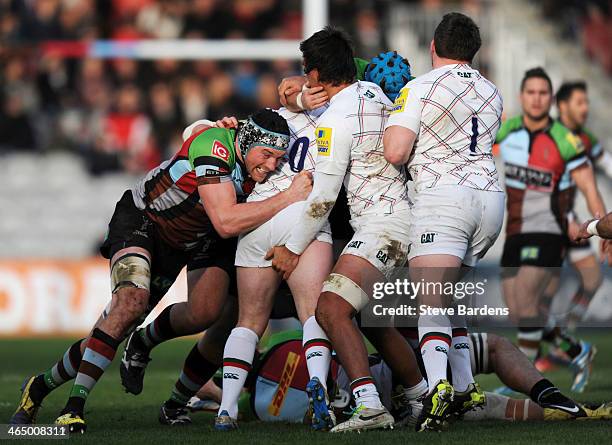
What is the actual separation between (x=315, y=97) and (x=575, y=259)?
531 cm

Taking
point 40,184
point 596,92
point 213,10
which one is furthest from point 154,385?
point 596,92

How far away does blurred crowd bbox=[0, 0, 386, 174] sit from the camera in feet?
60.8

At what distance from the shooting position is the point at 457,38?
7098mm

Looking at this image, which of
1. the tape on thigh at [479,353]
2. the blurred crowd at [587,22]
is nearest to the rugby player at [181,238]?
the tape on thigh at [479,353]

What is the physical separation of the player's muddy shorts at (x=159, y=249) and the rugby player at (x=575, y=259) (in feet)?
11.2

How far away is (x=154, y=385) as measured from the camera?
33.6 ft

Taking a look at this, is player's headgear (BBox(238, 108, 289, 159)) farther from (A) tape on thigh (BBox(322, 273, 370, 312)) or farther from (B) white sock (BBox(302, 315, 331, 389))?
(B) white sock (BBox(302, 315, 331, 389))

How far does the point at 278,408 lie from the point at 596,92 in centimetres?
1476

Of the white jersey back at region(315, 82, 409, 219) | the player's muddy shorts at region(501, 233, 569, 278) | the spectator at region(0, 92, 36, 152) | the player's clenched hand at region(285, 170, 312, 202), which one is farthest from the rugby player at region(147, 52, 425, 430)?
the spectator at region(0, 92, 36, 152)

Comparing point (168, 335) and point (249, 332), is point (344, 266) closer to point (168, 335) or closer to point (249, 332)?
point (249, 332)

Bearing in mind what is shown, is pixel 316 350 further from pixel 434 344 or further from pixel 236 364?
pixel 434 344

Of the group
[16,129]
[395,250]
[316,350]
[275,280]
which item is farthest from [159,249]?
[16,129]

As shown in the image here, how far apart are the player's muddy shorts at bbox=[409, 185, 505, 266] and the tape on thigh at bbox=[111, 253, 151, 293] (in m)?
1.65

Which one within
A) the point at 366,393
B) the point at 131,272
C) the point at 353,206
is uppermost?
the point at 353,206
